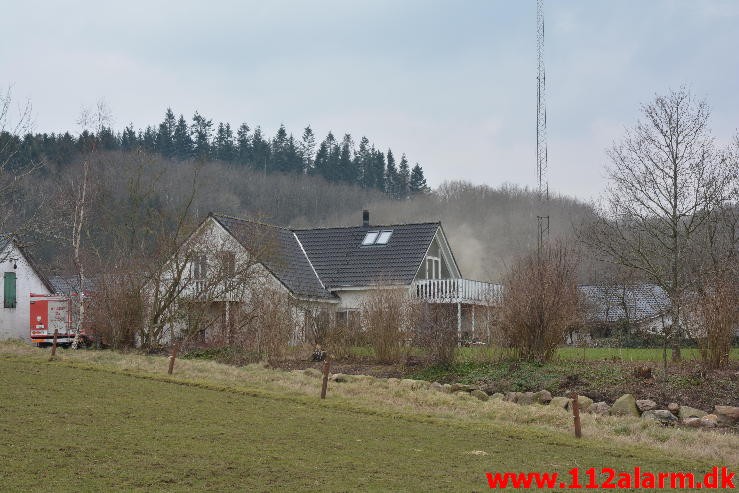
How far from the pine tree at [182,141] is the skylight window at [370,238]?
64072mm

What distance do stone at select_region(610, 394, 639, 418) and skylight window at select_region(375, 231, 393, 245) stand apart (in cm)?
2252

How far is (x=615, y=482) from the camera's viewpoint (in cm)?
1041

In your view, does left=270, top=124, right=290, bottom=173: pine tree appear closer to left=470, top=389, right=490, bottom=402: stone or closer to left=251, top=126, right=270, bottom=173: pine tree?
left=251, top=126, right=270, bottom=173: pine tree

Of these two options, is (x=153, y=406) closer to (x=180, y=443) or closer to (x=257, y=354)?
(x=180, y=443)

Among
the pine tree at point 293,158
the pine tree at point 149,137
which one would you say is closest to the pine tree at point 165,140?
the pine tree at point 149,137

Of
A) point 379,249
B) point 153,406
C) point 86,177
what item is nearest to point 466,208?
point 379,249

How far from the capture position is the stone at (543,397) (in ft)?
62.0

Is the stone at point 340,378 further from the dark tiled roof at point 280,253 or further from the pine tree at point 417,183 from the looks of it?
the pine tree at point 417,183

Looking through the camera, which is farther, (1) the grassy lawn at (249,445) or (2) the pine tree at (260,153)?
(2) the pine tree at (260,153)

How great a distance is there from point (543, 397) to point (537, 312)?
4009mm

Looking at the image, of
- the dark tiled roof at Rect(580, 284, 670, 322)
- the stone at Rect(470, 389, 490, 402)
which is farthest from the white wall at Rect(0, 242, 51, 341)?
the stone at Rect(470, 389, 490, 402)

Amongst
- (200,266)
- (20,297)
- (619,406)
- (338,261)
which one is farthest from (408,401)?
(20,297)

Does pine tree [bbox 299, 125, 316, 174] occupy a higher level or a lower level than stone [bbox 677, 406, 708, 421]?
higher

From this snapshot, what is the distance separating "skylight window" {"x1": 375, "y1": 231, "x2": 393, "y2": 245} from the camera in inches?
1567
